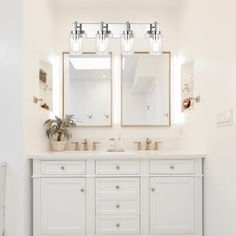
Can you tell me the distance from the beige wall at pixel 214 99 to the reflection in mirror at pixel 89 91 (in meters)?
0.90

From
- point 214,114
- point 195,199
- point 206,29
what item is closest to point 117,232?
point 195,199

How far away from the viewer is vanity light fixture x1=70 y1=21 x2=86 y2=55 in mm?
3055

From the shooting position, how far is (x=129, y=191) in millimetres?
2537

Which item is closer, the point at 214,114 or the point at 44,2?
the point at 214,114

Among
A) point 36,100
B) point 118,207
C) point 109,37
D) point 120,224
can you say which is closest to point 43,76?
point 36,100

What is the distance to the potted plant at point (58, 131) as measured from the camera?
116 inches

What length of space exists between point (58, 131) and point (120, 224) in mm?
1068

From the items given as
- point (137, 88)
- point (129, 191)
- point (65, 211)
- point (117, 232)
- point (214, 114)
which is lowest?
point (117, 232)

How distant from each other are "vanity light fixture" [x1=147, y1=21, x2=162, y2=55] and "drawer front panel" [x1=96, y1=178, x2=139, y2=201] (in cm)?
134

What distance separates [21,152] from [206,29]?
173 cm

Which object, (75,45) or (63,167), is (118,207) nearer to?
(63,167)

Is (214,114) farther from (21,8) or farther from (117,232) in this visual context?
(21,8)

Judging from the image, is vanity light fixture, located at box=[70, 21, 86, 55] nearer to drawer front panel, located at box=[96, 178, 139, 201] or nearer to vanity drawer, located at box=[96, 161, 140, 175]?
vanity drawer, located at box=[96, 161, 140, 175]

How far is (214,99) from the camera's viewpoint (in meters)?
2.24
